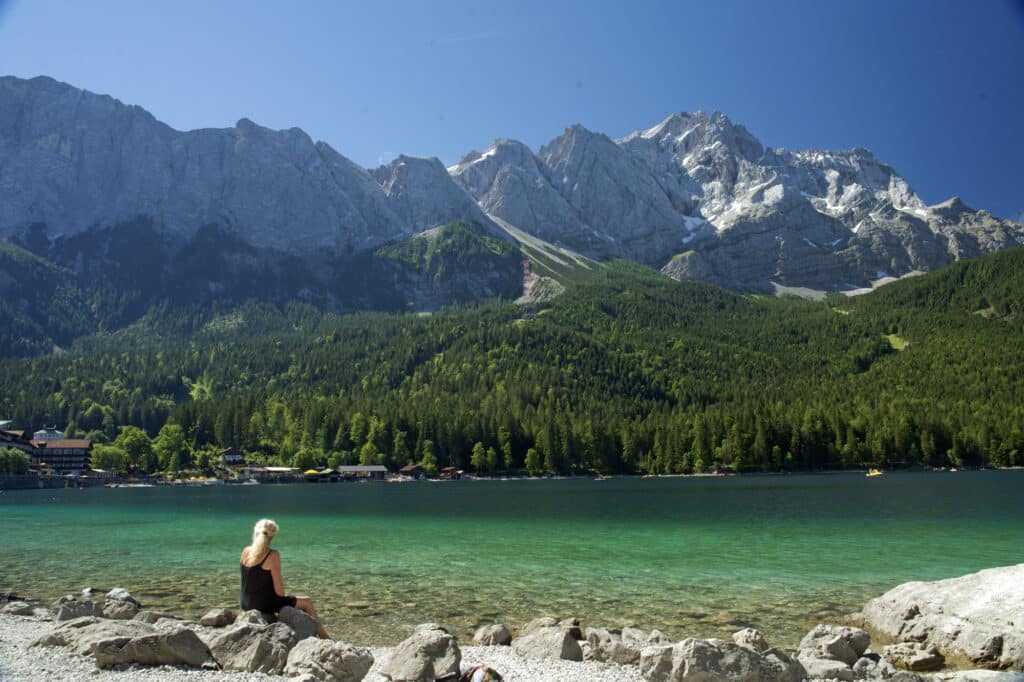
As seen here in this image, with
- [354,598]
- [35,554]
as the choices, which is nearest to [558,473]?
[35,554]

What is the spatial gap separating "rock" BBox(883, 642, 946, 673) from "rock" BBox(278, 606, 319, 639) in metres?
13.9

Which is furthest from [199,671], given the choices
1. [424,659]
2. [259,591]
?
Result: [424,659]

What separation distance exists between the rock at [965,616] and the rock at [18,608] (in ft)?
85.0

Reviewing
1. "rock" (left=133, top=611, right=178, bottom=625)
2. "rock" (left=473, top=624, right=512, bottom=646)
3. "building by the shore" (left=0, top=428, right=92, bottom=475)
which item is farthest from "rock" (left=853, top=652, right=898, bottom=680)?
"building by the shore" (left=0, top=428, right=92, bottom=475)

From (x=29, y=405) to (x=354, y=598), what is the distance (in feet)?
623

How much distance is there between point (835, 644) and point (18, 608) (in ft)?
79.7

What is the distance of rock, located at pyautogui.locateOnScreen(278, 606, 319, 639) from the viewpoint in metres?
16.0

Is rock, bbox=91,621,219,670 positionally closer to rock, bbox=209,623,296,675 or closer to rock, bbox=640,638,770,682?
rock, bbox=209,623,296,675

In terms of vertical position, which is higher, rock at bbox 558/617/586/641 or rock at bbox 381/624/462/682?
rock at bbox 381/624/462/682

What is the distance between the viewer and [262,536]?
14969mm

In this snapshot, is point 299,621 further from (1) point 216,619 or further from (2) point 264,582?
(1) point 216,619

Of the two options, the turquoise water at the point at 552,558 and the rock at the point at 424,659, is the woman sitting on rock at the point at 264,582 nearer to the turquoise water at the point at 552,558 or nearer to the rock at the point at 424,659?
the rock at the point at 424,659

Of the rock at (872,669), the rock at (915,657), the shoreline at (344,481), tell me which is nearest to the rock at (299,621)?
the rock at (872,669)

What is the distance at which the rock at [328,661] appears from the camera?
565 inches
